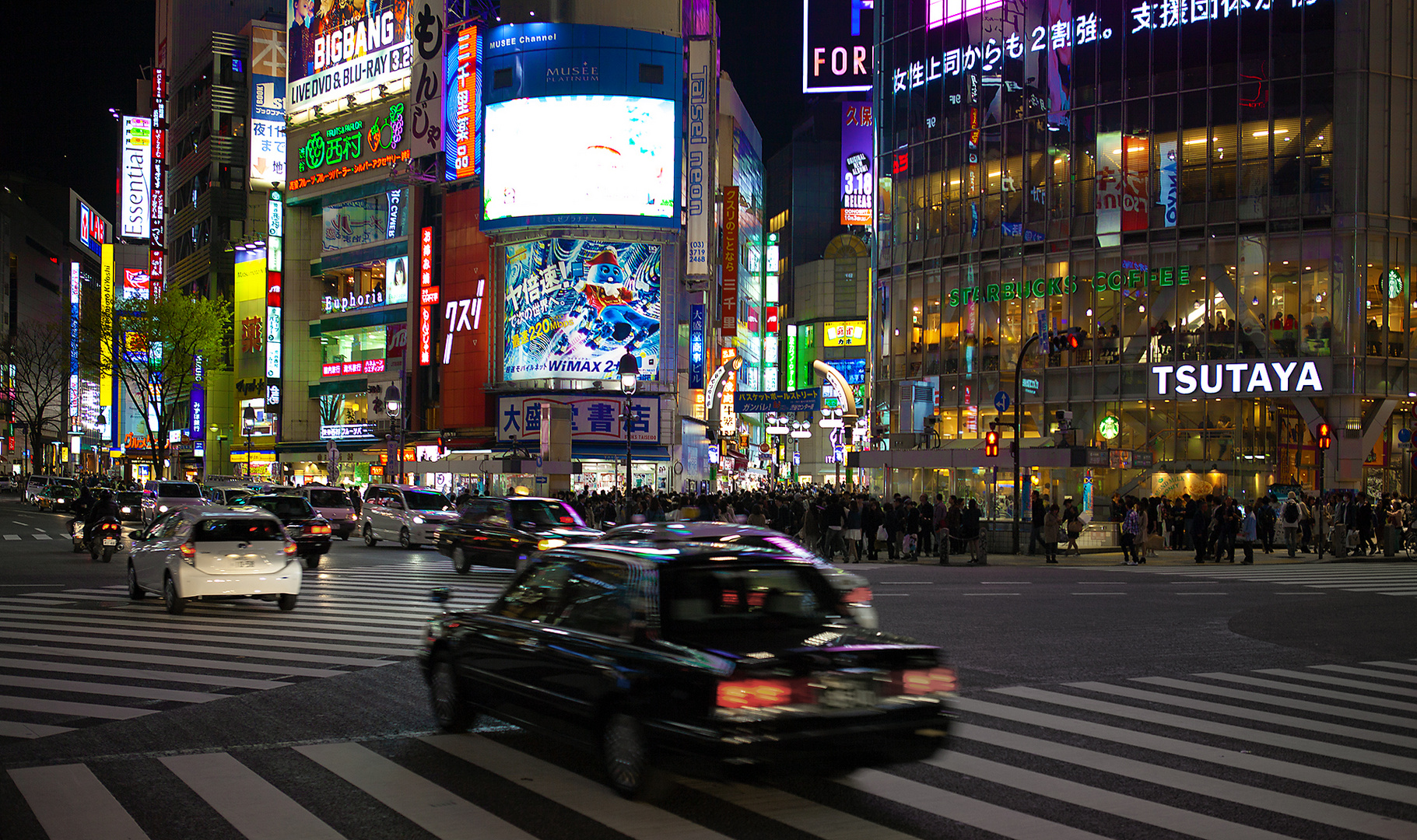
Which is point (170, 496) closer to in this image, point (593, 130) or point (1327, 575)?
point (593, 130)

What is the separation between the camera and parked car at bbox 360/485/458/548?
107 feet

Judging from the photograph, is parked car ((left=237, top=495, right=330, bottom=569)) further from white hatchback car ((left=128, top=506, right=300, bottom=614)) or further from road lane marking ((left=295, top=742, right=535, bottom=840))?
road lane marking ((left=295, top=742, right=535, bottom=840))

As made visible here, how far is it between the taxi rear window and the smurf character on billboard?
145 ft

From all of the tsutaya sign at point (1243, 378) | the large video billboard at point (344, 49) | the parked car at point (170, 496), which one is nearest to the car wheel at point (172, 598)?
the parked car at point (170, 496)

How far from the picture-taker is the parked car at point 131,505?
4544cm

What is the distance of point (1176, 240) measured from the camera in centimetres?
4769

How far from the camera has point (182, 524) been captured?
17.7m

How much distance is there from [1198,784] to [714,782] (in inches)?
123

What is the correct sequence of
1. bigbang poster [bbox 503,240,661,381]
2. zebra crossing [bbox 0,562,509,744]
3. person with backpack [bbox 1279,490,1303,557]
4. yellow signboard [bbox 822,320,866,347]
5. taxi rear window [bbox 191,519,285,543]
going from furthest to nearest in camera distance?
yellow signboard [bbox 822,320,866,347], bigbang poster [bbox 503,240,661,381], person with backpack [bbox 1279,490,1303,557], taxi rear window [bbox 191,519,285,543], zebra crossing [bbox 0,562,509,744]

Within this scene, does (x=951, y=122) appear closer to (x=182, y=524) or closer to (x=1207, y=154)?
(x=1207, y=154)

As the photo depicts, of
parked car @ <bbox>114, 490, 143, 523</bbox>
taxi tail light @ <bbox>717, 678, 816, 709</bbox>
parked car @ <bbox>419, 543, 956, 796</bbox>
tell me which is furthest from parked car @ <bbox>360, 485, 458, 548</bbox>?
taxi tail light @ <bbox>717, 678, 816, 709</bbox>

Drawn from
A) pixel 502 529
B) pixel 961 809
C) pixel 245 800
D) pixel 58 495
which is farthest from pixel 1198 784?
pixel 58 495

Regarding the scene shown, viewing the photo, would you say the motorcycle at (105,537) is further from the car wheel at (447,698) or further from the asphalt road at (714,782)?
the car wheel at (447,698)

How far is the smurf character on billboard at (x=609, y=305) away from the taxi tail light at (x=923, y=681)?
2166 inches
